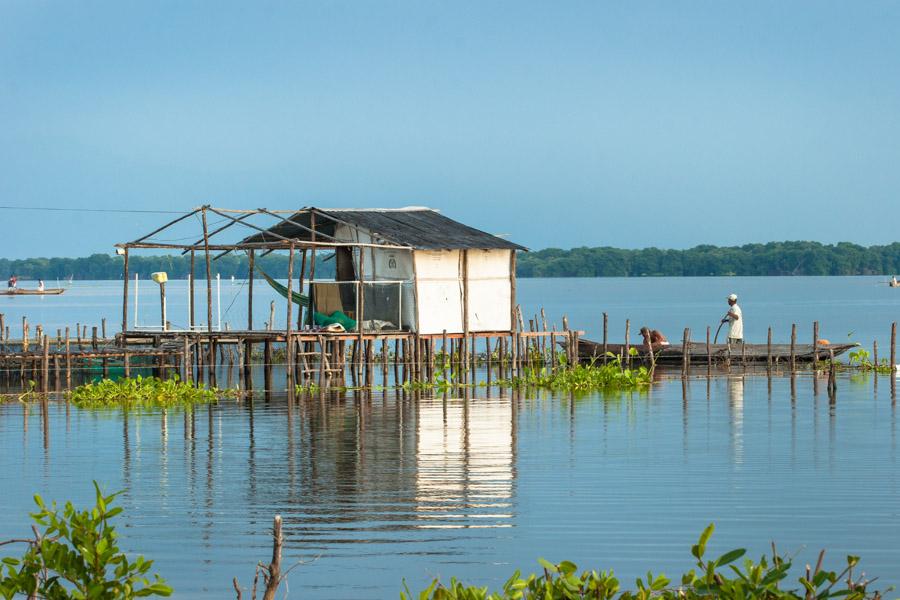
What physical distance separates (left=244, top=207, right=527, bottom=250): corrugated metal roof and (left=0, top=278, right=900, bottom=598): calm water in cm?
383

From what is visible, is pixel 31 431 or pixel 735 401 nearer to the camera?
pixel 31 431

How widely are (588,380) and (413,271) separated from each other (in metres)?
4.49

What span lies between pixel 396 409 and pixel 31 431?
6656 mm

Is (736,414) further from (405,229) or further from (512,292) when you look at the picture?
(405,229)

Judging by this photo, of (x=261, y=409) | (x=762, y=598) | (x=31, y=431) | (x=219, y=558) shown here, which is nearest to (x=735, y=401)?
(x=261, y=409)

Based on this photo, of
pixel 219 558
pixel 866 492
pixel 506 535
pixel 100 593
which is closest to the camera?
pixel 100 593

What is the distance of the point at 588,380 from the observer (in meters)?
28.5

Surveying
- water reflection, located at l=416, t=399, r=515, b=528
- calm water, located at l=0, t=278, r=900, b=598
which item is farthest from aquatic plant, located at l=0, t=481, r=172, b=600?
water reflection, located at l=416, t=399, r=515, b=528

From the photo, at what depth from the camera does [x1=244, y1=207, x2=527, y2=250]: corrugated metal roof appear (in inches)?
1123

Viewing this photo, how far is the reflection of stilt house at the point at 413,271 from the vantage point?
2875 cm

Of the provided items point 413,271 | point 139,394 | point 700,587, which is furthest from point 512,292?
point 700,587

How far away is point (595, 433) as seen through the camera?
20.7m

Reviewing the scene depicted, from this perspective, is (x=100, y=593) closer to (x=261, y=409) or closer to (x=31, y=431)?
(x=31, y=431)

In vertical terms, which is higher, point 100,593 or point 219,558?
point 100,593
